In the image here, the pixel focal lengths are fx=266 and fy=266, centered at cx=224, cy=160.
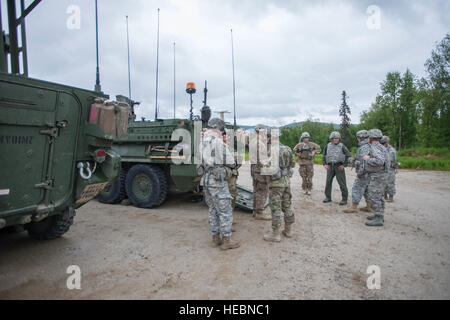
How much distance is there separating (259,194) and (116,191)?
3.16 meters

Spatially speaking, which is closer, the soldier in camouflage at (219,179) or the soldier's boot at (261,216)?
the soldier in camouflage at (219,179)

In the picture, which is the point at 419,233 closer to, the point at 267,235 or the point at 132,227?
the point at 267,235

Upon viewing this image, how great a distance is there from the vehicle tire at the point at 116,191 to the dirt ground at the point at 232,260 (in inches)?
34.9

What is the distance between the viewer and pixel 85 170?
3.19 meters

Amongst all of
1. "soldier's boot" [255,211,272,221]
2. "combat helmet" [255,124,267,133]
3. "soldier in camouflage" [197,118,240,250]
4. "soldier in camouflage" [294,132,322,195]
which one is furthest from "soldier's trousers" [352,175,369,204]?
"soldier in camouflage" [197,118,240,250]

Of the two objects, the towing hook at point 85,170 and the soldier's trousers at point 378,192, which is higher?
the towing hook at point 85,170

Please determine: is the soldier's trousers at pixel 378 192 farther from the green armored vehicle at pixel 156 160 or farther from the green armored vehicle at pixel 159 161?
the green armored vehicle at pixel 156 160

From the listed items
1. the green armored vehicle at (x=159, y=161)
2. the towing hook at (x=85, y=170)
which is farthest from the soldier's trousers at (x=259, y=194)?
the towing hook at (x=85, y=170)

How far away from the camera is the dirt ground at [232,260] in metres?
2.47

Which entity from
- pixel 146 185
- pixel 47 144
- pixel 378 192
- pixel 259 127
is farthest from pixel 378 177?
pixel 47 144

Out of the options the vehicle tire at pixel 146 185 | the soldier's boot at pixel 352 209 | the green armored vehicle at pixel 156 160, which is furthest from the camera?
the vehicle tire at pixel 146 185

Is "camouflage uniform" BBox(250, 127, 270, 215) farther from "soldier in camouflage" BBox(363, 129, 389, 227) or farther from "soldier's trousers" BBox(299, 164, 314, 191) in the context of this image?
"soldier's trousers" BBox(299, 164, 314, 191)
